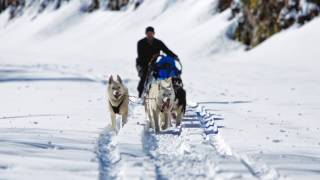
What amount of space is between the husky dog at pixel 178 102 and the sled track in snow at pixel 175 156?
21cm

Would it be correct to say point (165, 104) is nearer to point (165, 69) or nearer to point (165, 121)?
point (165, 121)

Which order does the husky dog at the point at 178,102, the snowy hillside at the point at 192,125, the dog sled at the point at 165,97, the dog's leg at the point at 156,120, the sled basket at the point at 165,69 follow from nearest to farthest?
1. the snowy hillside at the point at 192,125
2. the dog's leg at the point at 156,120
3. the dog sled at the point at 165,97
4. the husky dog at the point at 178,102
5. the sled basket at the point at 165,69

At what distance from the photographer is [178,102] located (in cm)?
1261

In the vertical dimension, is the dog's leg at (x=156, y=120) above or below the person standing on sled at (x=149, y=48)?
below

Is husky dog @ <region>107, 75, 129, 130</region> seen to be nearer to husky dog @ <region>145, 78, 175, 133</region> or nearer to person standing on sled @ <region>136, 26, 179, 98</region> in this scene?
husky dog @ <region>145, 78, 175, 133</region>

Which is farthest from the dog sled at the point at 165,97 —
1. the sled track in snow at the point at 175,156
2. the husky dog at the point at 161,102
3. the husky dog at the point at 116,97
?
the husky dog at the point at 116,97

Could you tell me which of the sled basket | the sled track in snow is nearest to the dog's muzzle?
the sled track in snow

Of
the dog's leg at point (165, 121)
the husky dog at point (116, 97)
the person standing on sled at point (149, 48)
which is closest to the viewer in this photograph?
the dog's leg at point (165, 121)

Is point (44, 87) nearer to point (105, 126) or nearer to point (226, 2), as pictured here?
point (105, 126)

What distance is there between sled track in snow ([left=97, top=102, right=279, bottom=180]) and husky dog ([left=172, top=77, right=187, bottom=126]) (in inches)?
8.2

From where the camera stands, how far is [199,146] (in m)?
10.1

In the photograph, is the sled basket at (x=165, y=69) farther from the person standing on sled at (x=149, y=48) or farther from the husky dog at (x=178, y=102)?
the person standing on sled at (x=149, y=48)

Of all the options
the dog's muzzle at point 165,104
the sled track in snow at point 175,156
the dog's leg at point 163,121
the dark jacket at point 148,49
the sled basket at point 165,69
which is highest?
the dark jacket at point 148,49

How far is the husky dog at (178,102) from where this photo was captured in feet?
41.2
